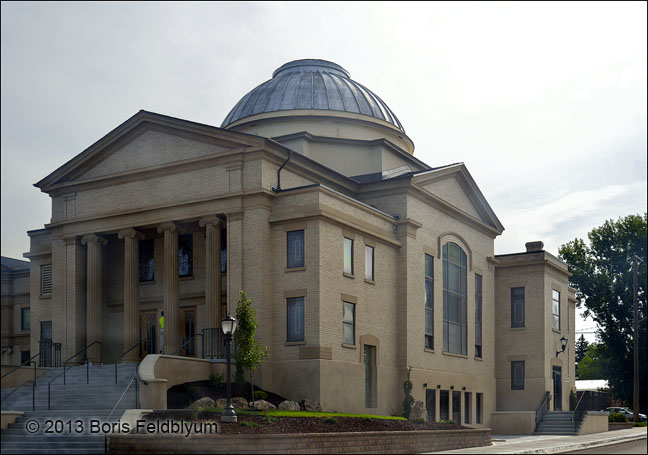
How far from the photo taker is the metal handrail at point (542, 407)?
138 feet

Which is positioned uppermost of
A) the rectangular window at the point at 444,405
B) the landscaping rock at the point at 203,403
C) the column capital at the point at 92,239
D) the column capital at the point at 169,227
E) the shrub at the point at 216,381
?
the column capital at the point at 169,227

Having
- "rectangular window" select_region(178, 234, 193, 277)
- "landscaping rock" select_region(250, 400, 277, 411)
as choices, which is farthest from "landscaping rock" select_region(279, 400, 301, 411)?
"rectangular window" select_region(178, 234, 193, 277)

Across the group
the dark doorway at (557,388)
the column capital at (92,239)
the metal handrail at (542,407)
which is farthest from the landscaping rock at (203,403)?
the dark doorway at (557,388)

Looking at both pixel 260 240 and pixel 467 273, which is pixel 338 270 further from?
pixel 467 273

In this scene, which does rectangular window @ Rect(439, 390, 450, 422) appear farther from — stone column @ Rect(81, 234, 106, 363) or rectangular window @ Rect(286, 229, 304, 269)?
stone column @ Rect(81, 234, 106, 363)

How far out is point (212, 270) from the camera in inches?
1264

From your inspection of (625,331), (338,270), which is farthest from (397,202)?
(625,331)

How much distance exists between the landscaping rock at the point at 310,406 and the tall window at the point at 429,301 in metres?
9.81

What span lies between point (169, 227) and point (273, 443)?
1526 cm

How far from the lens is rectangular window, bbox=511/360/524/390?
1753 inches

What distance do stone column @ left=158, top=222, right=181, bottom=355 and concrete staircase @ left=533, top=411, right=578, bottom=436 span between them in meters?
19.0

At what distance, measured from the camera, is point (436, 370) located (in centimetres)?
3750

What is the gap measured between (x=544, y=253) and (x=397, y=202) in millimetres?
12282

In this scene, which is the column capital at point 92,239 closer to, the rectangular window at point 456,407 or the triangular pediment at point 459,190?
the triangular pediment at point 459,190
